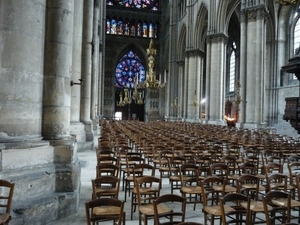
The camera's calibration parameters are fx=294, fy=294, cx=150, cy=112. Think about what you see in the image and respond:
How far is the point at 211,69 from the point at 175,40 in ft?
56.1

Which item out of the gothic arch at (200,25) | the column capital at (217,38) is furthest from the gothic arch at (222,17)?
the gothic arch at (200,25)

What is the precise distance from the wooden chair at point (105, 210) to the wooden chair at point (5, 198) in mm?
1110

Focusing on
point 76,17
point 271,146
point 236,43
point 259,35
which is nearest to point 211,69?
point 259,35

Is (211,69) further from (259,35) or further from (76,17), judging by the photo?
(76,17)

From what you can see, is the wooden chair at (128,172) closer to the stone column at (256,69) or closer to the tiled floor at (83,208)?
the tiled floor at (83,208)

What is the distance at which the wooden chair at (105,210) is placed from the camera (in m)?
3.54

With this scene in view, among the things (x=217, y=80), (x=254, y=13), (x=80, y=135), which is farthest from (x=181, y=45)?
(x=80, y=135)

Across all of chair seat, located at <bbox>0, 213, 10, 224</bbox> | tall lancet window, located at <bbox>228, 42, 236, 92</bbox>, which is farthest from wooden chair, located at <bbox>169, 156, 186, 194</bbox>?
tall lancet window, located at <bbox>228, 42, 236, 92</bbox>

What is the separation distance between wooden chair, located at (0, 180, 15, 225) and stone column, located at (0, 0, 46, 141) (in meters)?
0.91

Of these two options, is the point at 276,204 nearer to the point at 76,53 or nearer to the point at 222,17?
the point at 76,53

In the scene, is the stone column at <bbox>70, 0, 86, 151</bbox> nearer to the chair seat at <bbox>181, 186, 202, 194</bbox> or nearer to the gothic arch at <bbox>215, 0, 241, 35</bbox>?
the chair seat at <bbox>181, 186, 202, 194</bbox>

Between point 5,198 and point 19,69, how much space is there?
227cm

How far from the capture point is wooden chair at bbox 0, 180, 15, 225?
3.93m

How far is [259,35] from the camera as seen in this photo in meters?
24.8
